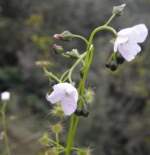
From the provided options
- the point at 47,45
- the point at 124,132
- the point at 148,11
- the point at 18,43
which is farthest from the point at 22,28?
the point at 124,132

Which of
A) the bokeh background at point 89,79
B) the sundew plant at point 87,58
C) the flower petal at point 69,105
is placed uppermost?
the sundew plant at point 87,58

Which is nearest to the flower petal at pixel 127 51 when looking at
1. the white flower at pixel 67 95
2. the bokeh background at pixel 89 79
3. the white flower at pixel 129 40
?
the white flower at pixel 129 40

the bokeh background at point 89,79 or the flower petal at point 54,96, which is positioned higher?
the flower petal at point 54,96

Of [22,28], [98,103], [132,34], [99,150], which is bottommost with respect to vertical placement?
[99,150]

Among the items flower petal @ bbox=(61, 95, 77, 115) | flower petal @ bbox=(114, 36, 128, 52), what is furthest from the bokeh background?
flower petal @ bbox=(114, 36, 128, 52)

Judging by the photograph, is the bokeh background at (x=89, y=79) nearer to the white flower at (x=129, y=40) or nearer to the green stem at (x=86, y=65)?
the green stem at (x=86, y=65)

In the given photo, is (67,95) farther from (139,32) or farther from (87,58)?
(139,32)

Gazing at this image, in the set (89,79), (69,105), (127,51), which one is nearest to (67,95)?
(69,105)

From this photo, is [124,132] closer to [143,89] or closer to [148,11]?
[143,89]
